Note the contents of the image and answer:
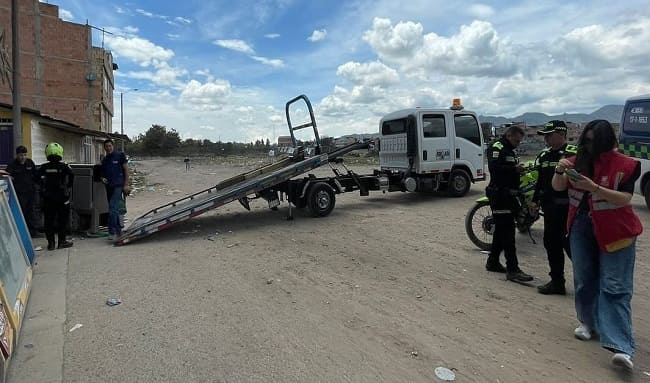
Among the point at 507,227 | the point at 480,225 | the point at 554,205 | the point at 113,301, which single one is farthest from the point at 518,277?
the point at 113,301

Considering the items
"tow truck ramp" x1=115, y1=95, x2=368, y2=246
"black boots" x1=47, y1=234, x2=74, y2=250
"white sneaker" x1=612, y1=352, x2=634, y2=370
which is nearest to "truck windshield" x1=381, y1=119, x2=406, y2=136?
"tow truck ramp" x1=115, y1=95, x2=368, y2=246

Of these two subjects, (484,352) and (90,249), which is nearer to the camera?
(484,352)

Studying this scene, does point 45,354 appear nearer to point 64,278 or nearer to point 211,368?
point 211,368

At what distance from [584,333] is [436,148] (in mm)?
8273

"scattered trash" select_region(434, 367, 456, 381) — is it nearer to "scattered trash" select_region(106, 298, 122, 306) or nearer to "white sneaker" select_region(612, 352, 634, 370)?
"white sneaker" select_region(612, 352, 634, 370)

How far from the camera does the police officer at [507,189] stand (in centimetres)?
509

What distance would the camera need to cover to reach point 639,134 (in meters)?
9.71

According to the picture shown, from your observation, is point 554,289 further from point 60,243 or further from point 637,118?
point 637,118

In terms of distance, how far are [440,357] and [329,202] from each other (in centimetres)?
643

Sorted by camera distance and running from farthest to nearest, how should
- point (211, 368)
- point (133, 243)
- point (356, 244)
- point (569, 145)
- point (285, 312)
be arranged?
point (133, 243)
point (356, 244)
point (569, 145)
point (285, 312)
point (211, 368)

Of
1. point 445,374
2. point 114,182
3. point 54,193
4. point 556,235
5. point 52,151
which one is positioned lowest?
point 445,374

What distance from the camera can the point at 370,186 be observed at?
10.9 m

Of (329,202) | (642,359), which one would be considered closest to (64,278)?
(329,202)

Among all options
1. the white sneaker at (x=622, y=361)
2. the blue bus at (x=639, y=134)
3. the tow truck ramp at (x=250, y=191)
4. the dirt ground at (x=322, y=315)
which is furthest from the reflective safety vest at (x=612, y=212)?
the blue bus at (x=639, y=134)
